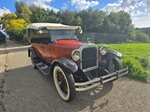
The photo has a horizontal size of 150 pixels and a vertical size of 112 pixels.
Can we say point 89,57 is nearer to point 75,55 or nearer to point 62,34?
point 75,55

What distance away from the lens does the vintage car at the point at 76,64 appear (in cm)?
284

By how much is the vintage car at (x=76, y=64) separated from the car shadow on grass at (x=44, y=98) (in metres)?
0.23

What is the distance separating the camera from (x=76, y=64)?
126 inches

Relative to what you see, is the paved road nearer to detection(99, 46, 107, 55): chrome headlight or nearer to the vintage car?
the vintage car

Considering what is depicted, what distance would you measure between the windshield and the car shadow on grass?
1.44m

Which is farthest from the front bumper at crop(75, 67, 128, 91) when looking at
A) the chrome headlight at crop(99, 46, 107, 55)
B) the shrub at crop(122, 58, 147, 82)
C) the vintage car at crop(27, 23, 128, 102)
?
the shrub at crop(122, 58, 147, 82)

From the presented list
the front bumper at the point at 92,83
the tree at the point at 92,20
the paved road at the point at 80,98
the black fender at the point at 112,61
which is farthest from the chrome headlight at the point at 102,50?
the tree at the point at 92,20

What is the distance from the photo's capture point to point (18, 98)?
3.28 metres

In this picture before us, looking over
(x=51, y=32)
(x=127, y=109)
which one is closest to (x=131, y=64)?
(x=127, y=109)

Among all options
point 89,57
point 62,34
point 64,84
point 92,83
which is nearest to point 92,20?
point 62,34

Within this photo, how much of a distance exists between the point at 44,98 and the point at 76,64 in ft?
3.74

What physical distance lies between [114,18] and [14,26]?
21.1 m

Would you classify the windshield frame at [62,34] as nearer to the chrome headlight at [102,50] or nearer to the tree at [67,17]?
the chrome headlight at [102,50]

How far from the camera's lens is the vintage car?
9.30ft
